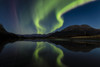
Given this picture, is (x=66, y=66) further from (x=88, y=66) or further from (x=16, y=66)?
(x=16, y=66)

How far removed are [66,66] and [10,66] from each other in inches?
202

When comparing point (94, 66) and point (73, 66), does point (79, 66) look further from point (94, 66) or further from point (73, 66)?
point (94, 66)

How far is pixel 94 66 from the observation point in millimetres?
6297

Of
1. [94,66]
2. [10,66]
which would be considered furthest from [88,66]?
[10,66]

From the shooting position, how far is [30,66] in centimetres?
621

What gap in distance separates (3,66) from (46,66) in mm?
3940

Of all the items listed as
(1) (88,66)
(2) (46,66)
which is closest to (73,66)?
(1) (88,66)

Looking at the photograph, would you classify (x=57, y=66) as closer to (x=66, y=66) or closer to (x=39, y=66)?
(x=66, y=66)

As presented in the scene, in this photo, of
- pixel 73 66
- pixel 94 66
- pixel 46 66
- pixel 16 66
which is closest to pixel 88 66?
pixel 94 66

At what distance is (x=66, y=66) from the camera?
20.4 ft

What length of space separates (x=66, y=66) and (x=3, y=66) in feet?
18.9

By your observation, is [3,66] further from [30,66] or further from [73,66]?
[73,66]

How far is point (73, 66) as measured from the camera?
6238mm

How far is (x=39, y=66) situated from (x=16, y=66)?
2.12 meters
